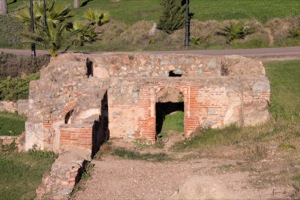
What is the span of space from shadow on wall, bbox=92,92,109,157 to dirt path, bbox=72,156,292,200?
19.5 inches

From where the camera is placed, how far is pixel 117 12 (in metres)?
39.2

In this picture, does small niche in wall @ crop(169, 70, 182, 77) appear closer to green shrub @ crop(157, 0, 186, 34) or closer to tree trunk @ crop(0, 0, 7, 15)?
green shrub @ crop(157, 0, 186, 34)

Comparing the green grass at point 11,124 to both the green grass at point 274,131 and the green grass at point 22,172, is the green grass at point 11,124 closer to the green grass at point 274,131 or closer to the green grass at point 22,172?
the green grass at point 22,172

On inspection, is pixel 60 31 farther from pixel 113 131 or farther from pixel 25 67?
pixel 113 131

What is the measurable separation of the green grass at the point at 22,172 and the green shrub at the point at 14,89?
6.55m

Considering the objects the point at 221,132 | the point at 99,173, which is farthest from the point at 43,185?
the point at 221,132

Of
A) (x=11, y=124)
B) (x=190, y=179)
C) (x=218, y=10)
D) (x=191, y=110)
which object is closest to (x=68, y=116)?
(x=11, y=124)

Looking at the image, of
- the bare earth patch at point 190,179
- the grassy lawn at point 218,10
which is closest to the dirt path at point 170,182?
the bare earth patch at point 190,179

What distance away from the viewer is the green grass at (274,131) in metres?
13.4

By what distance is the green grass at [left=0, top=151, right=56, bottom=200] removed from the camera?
11.6 meters

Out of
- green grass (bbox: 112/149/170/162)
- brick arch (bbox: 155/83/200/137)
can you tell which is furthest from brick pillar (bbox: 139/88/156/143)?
green grass (bbox: 112/149/170/162)

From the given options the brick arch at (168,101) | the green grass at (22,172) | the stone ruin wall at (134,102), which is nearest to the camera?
the green grass at (22,172)

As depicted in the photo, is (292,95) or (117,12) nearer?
(292,95)

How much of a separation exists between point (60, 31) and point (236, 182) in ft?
51.6
